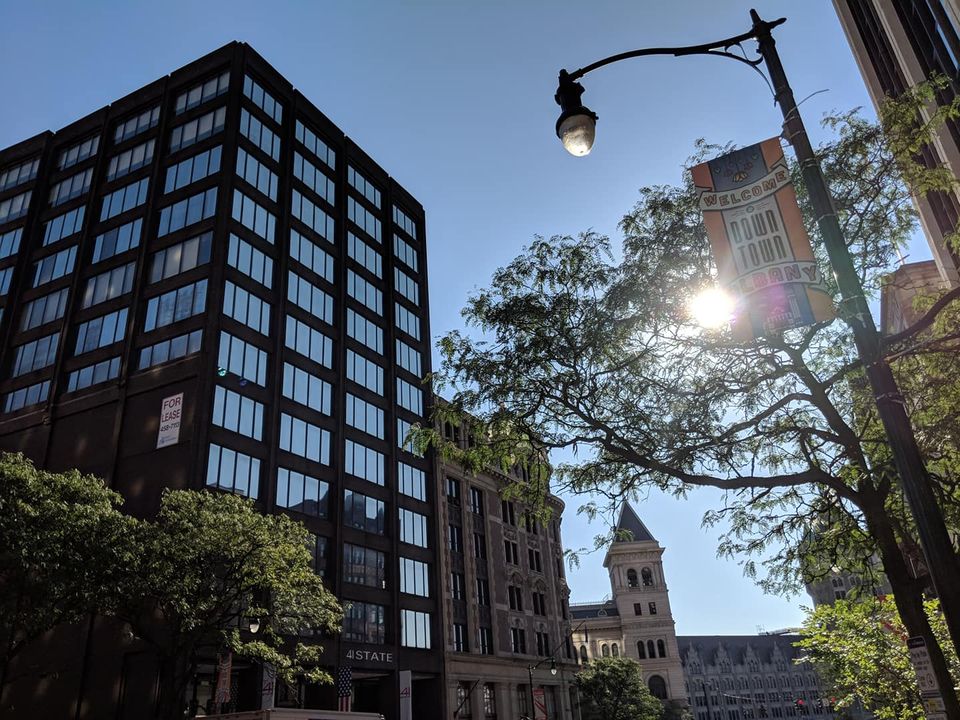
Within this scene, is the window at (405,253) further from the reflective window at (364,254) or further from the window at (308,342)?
the window at (308,342)

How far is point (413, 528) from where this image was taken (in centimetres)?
5856

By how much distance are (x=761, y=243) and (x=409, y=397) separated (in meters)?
55.7

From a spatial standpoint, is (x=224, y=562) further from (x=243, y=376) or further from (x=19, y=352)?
(x=19, y=352)

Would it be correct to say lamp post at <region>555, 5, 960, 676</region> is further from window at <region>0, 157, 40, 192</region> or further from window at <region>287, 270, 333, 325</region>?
window at <region>0, 157, 40, 192</region>

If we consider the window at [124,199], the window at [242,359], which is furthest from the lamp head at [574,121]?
the window at [124,199]

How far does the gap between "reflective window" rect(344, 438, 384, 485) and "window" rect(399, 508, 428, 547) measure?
3641 mm

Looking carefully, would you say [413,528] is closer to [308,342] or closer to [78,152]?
[308,342]

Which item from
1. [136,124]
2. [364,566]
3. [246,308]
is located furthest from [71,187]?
[364,566]

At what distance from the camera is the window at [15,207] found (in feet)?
198

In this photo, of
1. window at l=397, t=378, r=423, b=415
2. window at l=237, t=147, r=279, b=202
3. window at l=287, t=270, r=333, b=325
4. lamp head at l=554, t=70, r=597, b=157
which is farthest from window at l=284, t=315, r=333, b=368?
lamp head at l=554, t=70, r=597, b=157

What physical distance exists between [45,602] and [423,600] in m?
33.7

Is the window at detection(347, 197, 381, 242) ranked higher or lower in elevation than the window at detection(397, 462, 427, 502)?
higher

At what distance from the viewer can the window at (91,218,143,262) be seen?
5225 centimetres

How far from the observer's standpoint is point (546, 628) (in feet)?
242
